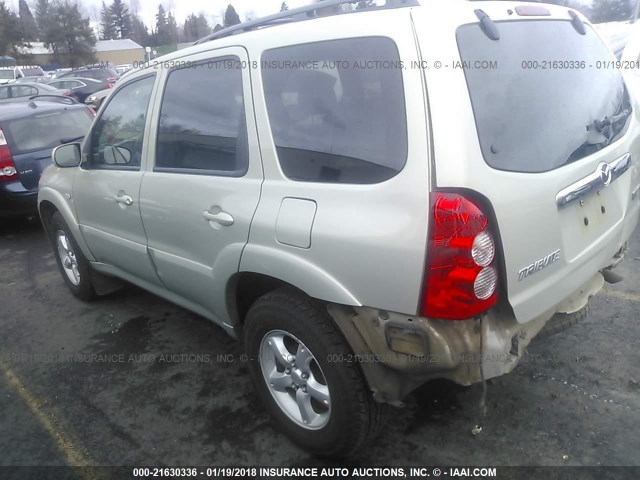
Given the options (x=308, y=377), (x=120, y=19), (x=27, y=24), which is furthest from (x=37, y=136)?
(x=120, y=19)

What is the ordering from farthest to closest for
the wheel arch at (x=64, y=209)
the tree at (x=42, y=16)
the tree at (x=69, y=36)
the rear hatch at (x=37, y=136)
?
the tree at (x=42, y=16)
the tree at (x=69, y=36)
the rear hatch at (x=37, y=136)
the wheel arch at (x=64, y=209)

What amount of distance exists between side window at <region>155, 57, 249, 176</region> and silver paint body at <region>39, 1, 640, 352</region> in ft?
0.21

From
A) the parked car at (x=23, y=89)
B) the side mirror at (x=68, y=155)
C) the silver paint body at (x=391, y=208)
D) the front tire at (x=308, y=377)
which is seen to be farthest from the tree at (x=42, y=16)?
the front tire at (x=308, y=377)

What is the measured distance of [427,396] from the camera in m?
2.80

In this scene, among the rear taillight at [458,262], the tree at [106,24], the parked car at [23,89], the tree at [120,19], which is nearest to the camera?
the rear taillight at [458,262]

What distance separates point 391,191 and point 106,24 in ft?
314

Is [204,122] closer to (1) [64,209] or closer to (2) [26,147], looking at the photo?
(1) [64,209]

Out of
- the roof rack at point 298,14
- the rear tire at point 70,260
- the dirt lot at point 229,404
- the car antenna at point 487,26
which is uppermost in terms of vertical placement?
the roof rack at point 298,14

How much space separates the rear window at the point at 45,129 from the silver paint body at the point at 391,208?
13.3ft

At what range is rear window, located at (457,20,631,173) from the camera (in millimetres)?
1838

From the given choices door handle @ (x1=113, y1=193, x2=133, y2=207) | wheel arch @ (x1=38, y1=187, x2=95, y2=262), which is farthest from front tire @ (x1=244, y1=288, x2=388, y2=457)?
wheel arch @ (x1=38, y1=187, x2=95, y2=262)

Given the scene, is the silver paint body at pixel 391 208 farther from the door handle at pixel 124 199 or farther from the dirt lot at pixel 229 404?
the dirt lot at pixel 229 404

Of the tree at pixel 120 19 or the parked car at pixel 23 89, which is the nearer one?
the parked car at pixel 23 89

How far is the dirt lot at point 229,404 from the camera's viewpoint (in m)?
2.44
